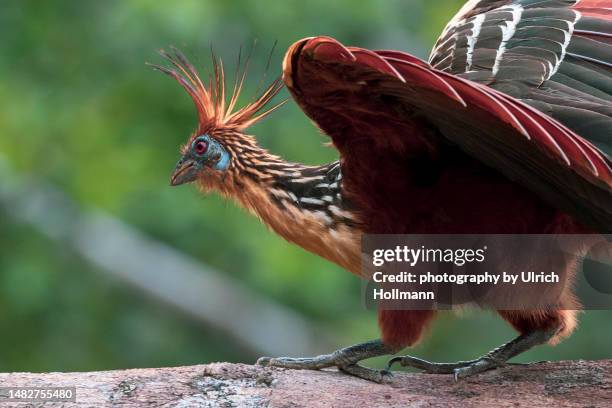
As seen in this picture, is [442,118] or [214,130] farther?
[214,130]

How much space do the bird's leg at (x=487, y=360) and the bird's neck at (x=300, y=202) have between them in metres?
0.42

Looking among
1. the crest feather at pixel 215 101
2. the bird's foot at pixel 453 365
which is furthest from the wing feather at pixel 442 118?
the crest feather at pixel 215 101

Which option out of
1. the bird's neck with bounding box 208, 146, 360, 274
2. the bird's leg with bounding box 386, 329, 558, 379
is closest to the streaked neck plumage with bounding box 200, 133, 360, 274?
the bird's neck with bounding box 208, 146, 360, 274

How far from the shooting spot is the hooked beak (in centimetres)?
491

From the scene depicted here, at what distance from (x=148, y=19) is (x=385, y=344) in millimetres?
4699

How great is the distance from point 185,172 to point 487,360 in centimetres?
155

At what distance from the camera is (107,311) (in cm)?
1014

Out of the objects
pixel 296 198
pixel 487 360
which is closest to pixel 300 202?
pixel 296 198

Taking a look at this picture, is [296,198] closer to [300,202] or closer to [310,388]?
[300,202]

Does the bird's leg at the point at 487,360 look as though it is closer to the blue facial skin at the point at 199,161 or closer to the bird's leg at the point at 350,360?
the bird's leg at the point at 350,360

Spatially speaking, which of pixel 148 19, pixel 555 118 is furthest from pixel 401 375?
pixel 148 19

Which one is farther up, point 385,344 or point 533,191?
point 533,191

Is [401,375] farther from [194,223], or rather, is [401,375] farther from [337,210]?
[194,223]

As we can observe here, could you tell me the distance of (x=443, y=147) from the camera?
13.1ft
